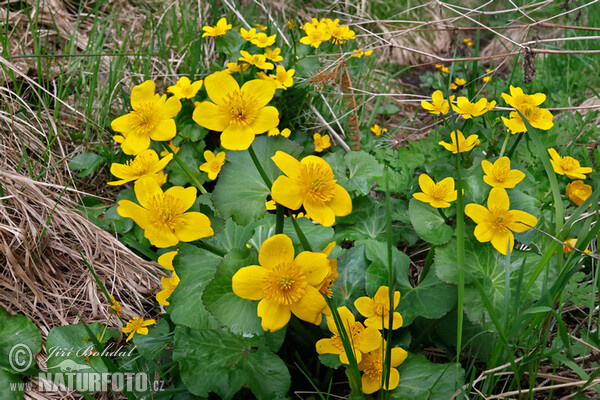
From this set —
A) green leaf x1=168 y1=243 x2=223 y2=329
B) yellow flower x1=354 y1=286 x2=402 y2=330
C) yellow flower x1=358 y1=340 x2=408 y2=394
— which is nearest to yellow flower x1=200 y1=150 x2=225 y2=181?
green leaf x1=168 y1=243 x2=223 y2=329

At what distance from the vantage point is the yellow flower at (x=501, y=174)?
1.45 m

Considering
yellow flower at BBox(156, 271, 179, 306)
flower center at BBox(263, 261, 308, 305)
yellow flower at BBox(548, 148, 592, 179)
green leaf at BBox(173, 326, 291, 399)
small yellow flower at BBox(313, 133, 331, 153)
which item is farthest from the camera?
small yellow flower at BBox(313, 133, 331, 153)

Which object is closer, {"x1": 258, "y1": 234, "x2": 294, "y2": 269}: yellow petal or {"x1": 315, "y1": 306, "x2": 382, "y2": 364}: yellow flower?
{"x1": 258, "y1": 234, "x2": 294, "y2": 269}: yellow petal

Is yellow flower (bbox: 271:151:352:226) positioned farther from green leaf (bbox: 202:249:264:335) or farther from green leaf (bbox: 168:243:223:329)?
green leaf (bbox: 168:243:223:329)

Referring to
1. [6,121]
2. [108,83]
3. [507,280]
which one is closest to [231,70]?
[108,83]

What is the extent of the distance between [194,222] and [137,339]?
609 millimetres

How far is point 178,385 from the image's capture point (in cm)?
141

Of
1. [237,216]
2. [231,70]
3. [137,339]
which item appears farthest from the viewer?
[231,70]

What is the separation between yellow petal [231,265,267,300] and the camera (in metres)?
1.06

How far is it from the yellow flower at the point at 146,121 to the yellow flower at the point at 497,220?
2.99 feet

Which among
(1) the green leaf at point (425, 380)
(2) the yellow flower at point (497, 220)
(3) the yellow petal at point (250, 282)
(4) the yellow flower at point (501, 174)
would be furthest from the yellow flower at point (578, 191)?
(3) the yellow petal at point (250, 282)

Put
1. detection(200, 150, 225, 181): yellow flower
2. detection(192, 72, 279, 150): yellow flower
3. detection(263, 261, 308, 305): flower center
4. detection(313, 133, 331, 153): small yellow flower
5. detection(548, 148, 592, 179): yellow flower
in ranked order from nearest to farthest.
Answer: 1. detection(263, 261, 308, 305): flower center
2. detection(192, 72, 279, 150): yellow flower
3. detection(548, 148, 592, 179): yellow flower
4. detection(200, 150, 225, 181): yellow flower
5. detection(313, 133, 331, 153): small yellow flower

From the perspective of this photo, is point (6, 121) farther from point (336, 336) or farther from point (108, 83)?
point (336, 336)

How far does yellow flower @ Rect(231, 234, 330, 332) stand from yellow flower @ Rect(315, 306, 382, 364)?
0.17 metres
